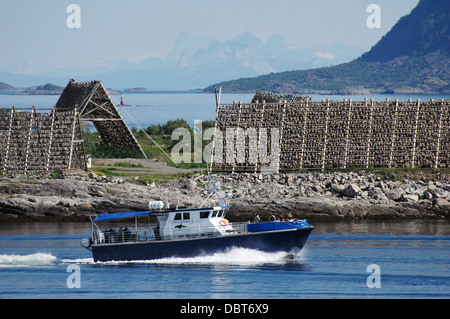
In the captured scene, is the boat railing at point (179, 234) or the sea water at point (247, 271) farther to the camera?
the boat railing at point (179, 234)

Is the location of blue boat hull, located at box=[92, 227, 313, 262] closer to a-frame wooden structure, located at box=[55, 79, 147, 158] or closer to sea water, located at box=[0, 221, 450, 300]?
sea water, located at box=[0, 221, 450, 300]

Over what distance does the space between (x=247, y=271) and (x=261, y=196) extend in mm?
16786

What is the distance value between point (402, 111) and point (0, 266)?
3195 centimetres

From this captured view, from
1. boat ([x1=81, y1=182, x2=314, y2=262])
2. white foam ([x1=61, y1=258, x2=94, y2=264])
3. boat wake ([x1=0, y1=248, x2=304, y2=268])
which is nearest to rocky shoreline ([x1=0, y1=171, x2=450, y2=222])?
boat ([x1=81, y1=182, x2=314, y2=262])

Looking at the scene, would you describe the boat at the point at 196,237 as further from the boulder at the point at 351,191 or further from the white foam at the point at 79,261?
the boulder at the point at 351,191

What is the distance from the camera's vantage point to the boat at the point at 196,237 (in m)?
38.8

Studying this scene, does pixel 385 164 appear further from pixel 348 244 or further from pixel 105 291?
pixel 105 291

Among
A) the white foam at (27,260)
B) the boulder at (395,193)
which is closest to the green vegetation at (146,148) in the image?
the boulder at (395,193)

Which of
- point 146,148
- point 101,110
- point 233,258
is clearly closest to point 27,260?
point 233,258

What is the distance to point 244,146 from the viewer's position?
5934 cm

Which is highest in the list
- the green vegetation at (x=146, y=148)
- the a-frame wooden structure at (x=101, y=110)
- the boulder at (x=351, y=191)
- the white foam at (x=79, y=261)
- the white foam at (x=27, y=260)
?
the a-frame wooden structure at (x=101, y=110)

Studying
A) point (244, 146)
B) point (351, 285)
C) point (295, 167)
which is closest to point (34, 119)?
point (244, 146)

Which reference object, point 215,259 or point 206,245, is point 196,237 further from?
point 215,259

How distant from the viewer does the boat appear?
38781 mm
